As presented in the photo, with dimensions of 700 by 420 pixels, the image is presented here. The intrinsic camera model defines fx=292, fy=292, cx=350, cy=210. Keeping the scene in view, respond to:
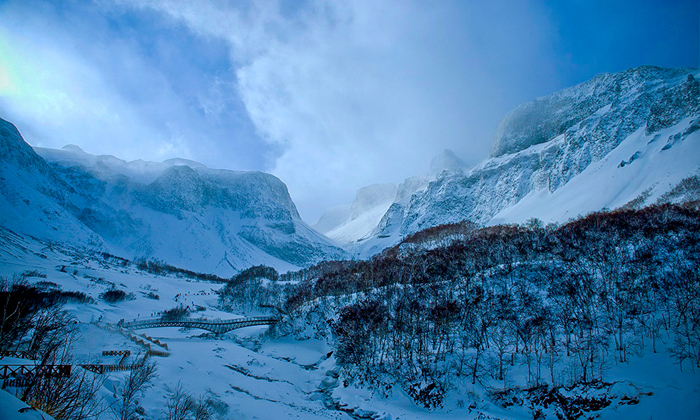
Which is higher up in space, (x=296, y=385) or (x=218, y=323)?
(x=218, y=323)

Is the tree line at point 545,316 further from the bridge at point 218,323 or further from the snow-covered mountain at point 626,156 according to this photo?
the snow-covered mountain at point 626,156

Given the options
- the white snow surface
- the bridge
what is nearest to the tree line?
the white snow surface

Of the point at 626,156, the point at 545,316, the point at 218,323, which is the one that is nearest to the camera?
the point at 545,316

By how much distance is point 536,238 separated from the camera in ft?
255

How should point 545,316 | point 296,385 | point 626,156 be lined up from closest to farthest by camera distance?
1. point 545,316
2. point 296,385
3. point 626,156

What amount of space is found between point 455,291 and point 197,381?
4173cm

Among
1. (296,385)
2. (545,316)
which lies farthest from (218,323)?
(545,316)

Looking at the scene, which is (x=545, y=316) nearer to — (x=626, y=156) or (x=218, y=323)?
(x=218, y=323)

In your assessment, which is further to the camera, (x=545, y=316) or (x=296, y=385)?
(x=296, y=385)

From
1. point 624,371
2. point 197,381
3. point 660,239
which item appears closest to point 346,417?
point 197,381

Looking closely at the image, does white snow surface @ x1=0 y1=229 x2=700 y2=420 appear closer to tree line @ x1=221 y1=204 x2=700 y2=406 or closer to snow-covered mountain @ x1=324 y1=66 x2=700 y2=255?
tree line @ x1=221 y1=204 x2=700 y2=406

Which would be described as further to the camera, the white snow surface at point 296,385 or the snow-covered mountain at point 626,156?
the snow-covered mountain at point 626,156

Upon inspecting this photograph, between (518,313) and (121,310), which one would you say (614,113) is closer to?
(518,313)

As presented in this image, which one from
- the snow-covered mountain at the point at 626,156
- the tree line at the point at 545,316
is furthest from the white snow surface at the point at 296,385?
the snow-covered mountain at the point at 626,156
